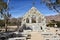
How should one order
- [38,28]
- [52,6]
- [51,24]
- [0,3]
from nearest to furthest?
[0,3] < [52,6] < [38,28] < [51,24]

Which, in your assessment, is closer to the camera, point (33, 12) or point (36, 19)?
point (33, 12)

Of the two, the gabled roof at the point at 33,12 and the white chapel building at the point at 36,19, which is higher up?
the gabled roof at the point at 33,12

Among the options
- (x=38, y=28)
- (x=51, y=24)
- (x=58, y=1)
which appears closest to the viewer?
(x=58, y=1)

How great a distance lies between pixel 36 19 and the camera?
115ft

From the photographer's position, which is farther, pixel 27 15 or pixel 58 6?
pixel 27 15

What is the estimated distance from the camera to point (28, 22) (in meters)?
36.1

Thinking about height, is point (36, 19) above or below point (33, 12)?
below

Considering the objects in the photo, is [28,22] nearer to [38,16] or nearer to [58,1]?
[38,16]

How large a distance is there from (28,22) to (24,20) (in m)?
1.51

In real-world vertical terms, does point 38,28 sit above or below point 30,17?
below

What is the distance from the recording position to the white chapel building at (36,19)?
113ft

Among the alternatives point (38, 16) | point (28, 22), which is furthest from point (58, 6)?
point (28, 22)

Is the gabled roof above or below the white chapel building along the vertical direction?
above

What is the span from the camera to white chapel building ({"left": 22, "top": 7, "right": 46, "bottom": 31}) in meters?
34.4
